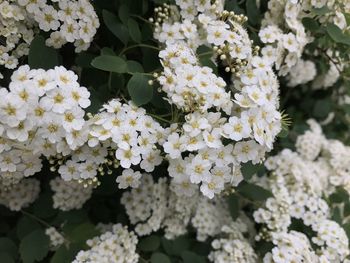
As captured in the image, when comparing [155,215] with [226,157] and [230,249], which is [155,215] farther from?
[226,157]

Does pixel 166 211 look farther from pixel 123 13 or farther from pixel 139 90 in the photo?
pixel 123 13

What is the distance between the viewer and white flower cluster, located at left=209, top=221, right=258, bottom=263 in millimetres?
2131

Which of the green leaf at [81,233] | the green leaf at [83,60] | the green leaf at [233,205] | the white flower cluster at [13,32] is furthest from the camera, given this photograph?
the green leaf at [233,205]

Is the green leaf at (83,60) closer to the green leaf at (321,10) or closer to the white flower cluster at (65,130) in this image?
the white flower cluster at (65,130)

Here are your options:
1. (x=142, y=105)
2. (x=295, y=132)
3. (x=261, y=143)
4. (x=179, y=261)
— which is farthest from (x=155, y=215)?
(x=295, y=132)

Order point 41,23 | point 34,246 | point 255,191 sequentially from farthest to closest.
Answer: point 255,191 < point 34,246 < point 41,23

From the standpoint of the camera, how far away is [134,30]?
1945 millimetres

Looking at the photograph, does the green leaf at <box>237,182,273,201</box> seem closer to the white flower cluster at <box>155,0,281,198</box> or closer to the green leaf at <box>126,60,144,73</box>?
the white flower cluster at <box>155,0,281,198</box>

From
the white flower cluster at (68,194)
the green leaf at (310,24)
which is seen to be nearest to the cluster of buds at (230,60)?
the green leaf at (310,24)

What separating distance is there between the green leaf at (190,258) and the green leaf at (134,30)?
104 centimetres

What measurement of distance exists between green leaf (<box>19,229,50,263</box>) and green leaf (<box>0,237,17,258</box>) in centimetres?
9

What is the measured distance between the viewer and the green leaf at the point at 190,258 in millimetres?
2209

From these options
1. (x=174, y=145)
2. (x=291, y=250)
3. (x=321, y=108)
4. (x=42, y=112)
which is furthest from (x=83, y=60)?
(x=321, y=108)

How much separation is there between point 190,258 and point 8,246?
859 millimetres
